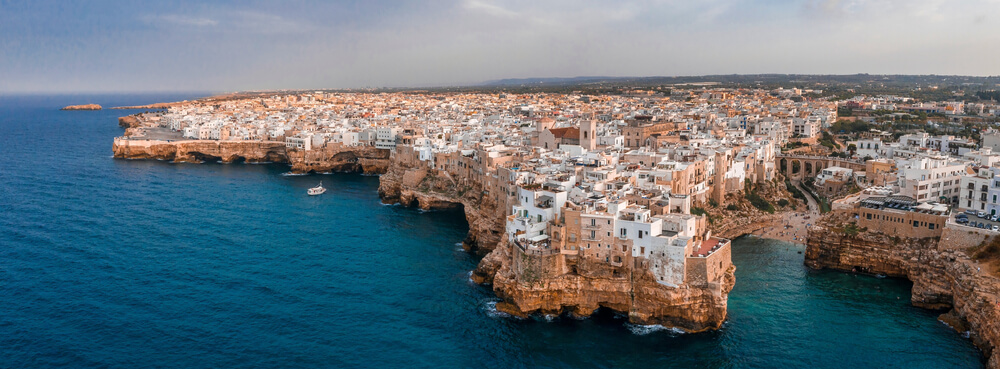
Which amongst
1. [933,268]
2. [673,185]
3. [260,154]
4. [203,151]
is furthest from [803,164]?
[203,151]

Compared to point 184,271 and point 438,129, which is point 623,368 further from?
point 438,129

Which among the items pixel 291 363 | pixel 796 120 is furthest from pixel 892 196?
pixel 796 120

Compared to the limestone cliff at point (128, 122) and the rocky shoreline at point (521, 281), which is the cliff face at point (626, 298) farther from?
the limestone cliff at point (128, 122)

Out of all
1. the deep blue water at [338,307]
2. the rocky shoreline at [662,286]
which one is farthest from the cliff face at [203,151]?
the rocky shoreline at [662,286]

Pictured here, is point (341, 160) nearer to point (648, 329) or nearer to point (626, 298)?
point (626, 298)

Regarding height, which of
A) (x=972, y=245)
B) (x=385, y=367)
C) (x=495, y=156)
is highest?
(x=495, y=156)
